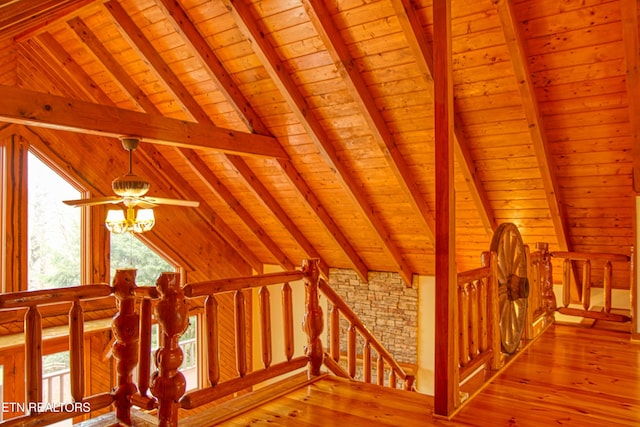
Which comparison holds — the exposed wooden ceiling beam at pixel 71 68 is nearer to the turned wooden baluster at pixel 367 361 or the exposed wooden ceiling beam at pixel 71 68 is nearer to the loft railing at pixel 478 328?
the turned wooden baluster at pixel 367 361

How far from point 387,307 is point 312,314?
174 inches

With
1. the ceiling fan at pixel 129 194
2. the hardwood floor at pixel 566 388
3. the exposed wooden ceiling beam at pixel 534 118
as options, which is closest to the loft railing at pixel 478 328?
the hardwood floor at pixel 566 388

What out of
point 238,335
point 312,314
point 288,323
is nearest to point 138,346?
point 238,335

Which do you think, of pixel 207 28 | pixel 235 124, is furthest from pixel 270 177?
pixel 207 28

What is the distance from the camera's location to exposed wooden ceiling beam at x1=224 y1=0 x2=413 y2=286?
462 centimetres

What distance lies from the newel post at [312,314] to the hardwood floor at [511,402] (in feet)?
0.68

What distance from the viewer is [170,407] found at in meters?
2.60

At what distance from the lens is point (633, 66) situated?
3781 millimetres

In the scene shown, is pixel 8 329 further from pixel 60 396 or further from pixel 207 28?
pixel 207 28

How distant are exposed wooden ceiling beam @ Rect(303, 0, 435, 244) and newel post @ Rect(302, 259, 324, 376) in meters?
1.94

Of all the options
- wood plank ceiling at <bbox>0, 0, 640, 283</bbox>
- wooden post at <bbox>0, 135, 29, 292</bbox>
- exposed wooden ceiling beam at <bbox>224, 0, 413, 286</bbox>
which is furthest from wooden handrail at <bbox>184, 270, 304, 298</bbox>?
wooden post at <bbox>0, 135, 29, 292</bbox>

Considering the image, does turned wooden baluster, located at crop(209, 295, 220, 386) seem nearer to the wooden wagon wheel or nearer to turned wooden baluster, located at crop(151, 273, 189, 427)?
turned wooden baluster, located at crop(151, 273, 189, 427)

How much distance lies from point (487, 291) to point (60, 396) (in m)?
5.49

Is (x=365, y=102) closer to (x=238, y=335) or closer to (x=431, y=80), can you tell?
(x=431, y=80)
